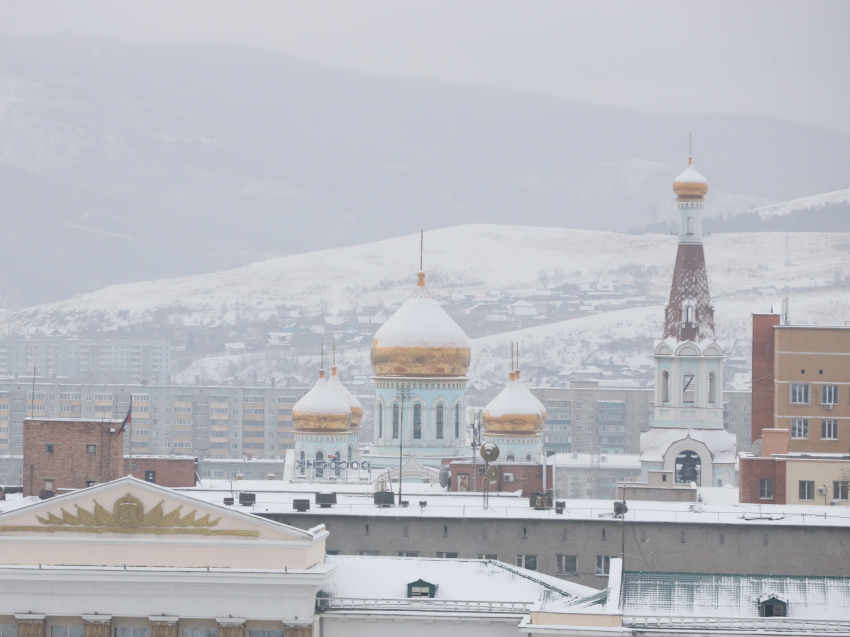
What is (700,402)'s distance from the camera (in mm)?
99312

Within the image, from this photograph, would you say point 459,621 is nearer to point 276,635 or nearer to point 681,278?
point 276,635

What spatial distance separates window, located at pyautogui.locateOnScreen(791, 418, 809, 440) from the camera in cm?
7650

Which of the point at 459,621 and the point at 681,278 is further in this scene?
the point at 681,278

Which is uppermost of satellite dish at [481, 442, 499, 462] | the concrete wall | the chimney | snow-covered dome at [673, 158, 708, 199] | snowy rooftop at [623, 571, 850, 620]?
snow-covered dome at [673, 158, 708, 199]

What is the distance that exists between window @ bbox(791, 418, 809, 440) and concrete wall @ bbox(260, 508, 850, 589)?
2116 cm

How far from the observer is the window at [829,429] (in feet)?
250

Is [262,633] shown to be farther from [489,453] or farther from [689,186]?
[689,186]

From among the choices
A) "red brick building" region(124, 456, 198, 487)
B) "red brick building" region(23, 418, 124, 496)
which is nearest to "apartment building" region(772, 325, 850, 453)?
"red brick building" region(124, 456, 198, 487)

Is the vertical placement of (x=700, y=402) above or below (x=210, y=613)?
above

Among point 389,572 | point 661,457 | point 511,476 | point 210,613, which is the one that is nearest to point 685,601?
point 389,572

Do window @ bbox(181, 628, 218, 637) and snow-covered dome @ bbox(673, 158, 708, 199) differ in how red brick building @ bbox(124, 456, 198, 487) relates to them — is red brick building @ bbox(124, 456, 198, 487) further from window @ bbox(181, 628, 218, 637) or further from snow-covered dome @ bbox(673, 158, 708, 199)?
snow-covered dome @ bbox(673, 158, 708, 199)

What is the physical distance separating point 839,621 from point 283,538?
38.4ft

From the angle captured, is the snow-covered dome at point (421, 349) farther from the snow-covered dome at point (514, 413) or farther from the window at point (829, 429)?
the window at point (829, 429)

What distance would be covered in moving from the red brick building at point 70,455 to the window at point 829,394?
87.3 ft
